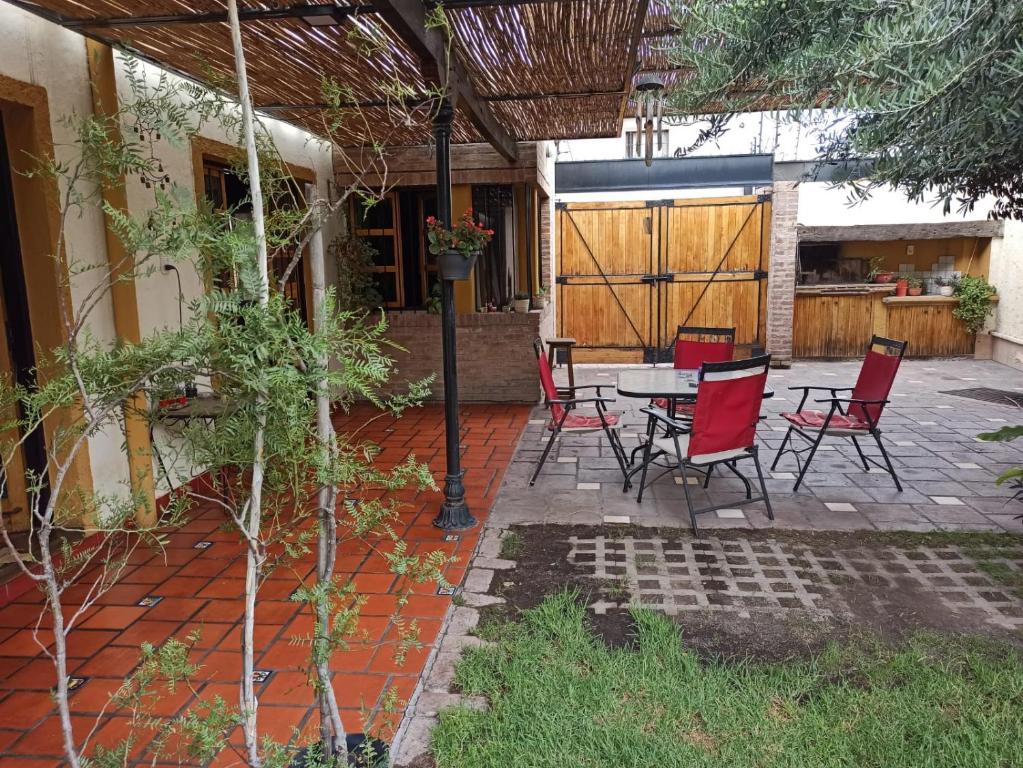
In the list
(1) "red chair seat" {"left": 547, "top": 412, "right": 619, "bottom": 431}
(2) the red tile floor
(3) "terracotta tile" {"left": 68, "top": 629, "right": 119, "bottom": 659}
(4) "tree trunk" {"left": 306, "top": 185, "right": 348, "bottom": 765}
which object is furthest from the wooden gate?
(4) "tree trunk" {"left": 306, "top": 185, "right": 348, "bottom": 765}

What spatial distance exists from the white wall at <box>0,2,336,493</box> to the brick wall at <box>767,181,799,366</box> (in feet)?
24.6

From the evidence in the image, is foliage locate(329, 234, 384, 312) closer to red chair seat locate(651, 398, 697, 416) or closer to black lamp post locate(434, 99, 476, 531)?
red chair seat locate(651, 398, 697, 416)

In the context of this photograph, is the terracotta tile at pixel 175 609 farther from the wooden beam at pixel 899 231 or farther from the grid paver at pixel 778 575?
the wooden beam at pixel 899 231

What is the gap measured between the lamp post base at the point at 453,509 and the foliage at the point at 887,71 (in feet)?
7.63

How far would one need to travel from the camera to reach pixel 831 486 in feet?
14.7

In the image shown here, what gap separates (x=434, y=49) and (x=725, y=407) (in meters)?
2.43

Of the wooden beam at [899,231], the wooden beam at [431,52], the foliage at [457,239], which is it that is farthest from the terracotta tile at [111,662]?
the wooden beam at [899,231]

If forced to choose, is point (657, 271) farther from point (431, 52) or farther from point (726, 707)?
point (726, 707)

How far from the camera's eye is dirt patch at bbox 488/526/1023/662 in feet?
8.95

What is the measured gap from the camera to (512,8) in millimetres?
3416

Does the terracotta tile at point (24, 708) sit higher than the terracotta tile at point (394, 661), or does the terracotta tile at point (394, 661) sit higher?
the terracotta tile at point (394, 661)

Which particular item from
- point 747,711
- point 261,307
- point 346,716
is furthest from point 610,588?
point 261,307

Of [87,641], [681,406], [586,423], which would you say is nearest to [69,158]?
[87,641]

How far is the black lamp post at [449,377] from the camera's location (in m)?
3.68
